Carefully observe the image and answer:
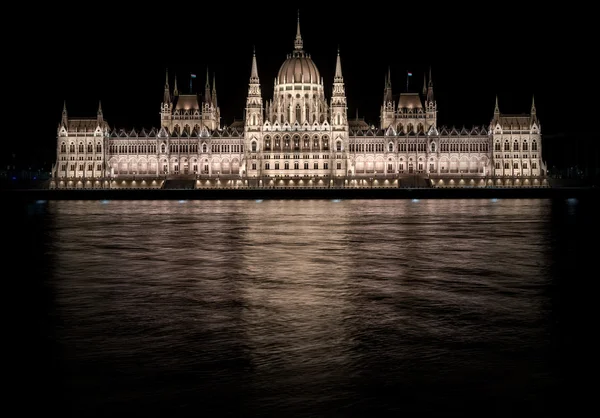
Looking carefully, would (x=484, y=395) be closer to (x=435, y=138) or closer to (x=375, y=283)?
(x=375, y=283)

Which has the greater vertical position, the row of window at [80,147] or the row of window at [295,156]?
the row of window at [80,147]

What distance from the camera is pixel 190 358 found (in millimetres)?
10898

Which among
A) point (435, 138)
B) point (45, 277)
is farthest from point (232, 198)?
point (45, 277)

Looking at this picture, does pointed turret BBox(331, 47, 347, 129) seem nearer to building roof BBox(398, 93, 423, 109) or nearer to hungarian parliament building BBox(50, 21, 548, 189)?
hungarian parliament building BBox(50, 21, 548, 189)

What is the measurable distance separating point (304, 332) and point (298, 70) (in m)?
127

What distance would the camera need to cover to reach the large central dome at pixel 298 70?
13550cm

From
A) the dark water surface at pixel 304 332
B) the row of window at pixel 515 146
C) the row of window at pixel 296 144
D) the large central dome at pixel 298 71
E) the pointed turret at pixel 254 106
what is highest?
the large central dome at pixel 298 71

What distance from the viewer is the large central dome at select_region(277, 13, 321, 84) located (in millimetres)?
135500

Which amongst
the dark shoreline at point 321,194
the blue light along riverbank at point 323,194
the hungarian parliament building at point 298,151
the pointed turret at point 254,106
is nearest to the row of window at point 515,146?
the hungarian parliament building at point 298,151

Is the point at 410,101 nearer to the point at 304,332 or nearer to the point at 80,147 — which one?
the point at 80,147

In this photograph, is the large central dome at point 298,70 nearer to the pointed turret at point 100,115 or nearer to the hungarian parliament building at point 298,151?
the hungarian parliament building at point 298,151

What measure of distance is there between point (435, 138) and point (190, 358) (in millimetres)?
121207

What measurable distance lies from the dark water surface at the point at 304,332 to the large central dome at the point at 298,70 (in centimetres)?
11150

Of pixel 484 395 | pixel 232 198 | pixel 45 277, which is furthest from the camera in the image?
pixel 232 198
